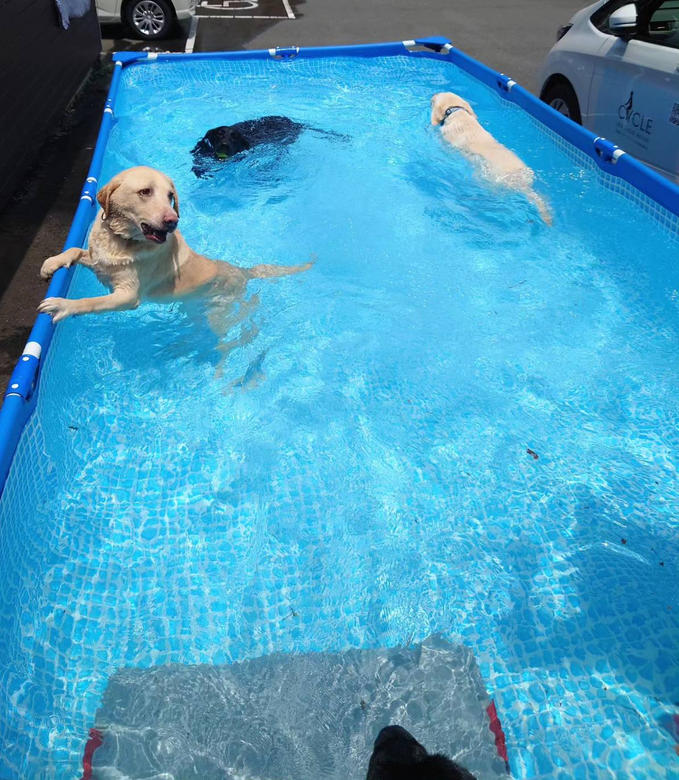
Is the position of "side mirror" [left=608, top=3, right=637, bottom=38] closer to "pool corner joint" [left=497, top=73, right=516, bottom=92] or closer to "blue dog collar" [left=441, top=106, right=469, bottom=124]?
"blue dog collar" [left=441, top=106, right=469, bottom=124]

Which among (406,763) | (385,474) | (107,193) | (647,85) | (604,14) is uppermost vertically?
(604,14)

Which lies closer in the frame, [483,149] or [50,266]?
[50,266]

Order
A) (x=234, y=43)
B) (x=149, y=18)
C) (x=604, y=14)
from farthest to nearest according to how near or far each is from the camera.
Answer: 1. (x=234, y=43)
2. (x=149, y=18)
3. (x=604, y=14)

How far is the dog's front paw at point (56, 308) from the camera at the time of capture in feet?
10.4

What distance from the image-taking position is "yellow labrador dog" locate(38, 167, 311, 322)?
324cm

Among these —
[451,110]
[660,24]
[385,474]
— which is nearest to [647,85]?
[660,24]

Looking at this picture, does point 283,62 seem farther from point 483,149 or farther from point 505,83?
point 483,149

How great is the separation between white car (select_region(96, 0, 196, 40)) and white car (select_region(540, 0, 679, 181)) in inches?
299

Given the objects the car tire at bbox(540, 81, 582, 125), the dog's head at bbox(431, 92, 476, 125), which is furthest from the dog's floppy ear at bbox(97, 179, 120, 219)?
the car tire at bbox(540, 81, 582, 125)

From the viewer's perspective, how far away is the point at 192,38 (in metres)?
11.6

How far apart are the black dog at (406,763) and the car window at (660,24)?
5.94 metres

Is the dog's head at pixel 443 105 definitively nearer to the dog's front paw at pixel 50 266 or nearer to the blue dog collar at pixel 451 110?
the blue dog collar at pixel 451 110

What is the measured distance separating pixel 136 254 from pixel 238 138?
3.88m

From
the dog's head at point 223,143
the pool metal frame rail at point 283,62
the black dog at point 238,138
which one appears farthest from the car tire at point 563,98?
the dog's head at point 223,143
